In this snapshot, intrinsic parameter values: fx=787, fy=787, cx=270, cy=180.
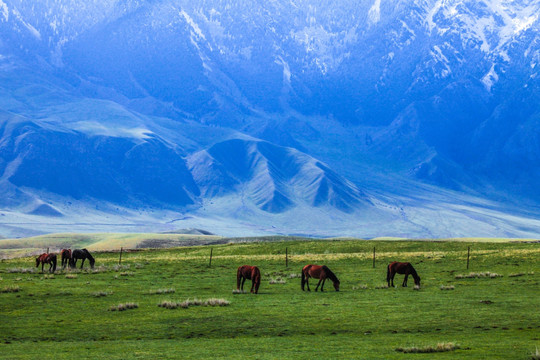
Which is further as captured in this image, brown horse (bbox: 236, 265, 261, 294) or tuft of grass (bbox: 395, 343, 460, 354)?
brown horse (bbox: 236, 265, 261, 294)

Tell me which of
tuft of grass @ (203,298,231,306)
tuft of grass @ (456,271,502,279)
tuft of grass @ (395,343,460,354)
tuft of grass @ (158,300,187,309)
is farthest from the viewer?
tuft of grass @ (456,271,502,279)

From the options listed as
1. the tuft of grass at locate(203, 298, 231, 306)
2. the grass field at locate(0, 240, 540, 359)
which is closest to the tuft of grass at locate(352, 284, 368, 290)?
the grass field at locate(0, 240, 540, 359)

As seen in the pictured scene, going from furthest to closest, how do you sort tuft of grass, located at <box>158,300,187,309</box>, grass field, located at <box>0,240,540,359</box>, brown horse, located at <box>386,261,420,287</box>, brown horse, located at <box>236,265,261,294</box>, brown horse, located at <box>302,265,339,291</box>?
1. brown horse, located at <box>386,261,420,287</box>
2. brown horse, located at <box>302,265,339,291</box>
3. brown horse, located at <box>236,265,261,294</box>
4. tuft of grass, located at <box>158,300,187,309</box>
5. grass field, located at <box>0,240,540,359</box>

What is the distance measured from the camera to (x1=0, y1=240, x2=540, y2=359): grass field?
952 inches

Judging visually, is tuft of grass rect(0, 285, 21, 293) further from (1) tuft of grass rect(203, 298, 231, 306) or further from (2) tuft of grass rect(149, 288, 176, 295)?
(1) tuft of grass rect(203, 298, 231, 306)

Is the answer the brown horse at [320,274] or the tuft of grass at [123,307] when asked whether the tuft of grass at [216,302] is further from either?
the brown horse at [320,274]

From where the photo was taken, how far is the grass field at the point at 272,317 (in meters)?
24.2

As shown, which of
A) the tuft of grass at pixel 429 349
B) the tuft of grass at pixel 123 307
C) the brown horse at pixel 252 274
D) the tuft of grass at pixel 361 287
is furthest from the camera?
the tuft of grass at pixel 361 287

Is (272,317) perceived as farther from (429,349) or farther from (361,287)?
(361,287)

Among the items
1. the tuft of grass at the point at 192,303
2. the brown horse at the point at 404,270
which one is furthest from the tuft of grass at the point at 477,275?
the tuft of grass at the point at 192,303

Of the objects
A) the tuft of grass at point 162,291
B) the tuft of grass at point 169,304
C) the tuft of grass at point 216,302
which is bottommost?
the tuft of grass at point 169,304

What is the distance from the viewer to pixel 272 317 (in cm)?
3070

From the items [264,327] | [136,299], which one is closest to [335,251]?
[136,299]

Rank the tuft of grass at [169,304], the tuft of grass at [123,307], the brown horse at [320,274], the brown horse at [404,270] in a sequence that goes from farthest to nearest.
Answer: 1. the brown horse at [404,270]
2. the brown horse at [320,274]
3. the tuft of grass at [169,304]
4. the tuft of grass at [123,307]
